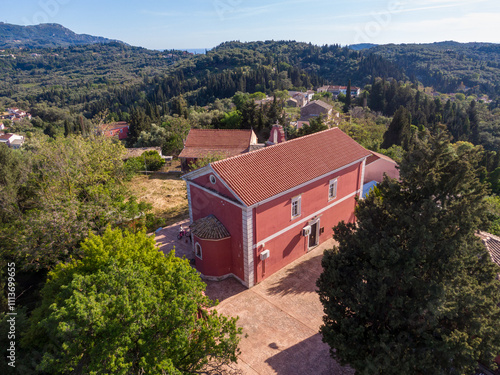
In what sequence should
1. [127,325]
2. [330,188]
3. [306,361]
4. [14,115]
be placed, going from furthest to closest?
[14,115] < [330,188] < [306,361] < [127,325]

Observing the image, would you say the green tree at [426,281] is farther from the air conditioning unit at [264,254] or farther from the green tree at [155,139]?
the green tree at [155,139]

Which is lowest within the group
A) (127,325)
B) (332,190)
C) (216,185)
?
(332,190)

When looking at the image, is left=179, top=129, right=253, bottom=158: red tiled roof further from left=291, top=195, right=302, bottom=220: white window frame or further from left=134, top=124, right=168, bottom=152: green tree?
left=291, top=195, right=302, bottom=220: white window frame

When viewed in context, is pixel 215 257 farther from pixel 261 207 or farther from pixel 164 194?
pixel 164 194

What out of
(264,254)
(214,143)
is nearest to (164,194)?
(214,143)

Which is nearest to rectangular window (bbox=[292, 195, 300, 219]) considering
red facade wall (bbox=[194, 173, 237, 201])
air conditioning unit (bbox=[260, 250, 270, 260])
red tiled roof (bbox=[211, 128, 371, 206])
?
red tiled roof (bbox=[211, 128, 371, 206])

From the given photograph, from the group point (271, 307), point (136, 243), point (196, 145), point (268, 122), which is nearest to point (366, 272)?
point (271, 307)

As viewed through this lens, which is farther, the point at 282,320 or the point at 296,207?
the point at 296,207
